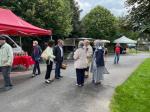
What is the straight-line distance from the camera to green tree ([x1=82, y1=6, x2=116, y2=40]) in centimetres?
6019

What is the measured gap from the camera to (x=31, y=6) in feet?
111

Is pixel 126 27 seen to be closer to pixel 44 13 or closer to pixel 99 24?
pixel 44 13

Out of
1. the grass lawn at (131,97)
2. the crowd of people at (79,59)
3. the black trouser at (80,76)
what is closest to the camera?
the grass lawn at (131,97)

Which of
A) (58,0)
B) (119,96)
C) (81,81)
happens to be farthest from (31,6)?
(119,96)

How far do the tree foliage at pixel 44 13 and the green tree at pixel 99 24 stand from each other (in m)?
19.5

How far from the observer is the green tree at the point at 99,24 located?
60.2 meters

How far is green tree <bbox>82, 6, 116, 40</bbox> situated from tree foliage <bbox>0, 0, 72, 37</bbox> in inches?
767

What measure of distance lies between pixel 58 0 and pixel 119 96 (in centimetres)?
2668

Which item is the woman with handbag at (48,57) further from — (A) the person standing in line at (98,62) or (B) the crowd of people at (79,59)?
(A) the person standing in line at (98,62)

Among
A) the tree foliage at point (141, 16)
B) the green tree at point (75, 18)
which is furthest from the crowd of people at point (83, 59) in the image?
the green tree at point (75, 18)

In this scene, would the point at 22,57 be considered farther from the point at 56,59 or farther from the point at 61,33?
the point at 61,33

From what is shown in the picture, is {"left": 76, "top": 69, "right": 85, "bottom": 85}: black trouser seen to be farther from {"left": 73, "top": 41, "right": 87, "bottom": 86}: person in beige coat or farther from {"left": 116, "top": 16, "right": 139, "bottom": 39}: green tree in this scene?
{"left": 116, "top": 16, "right": 139, "bottom": 39}: green tree

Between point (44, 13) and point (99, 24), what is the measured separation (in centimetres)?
2631

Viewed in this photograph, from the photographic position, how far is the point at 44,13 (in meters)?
35.8
